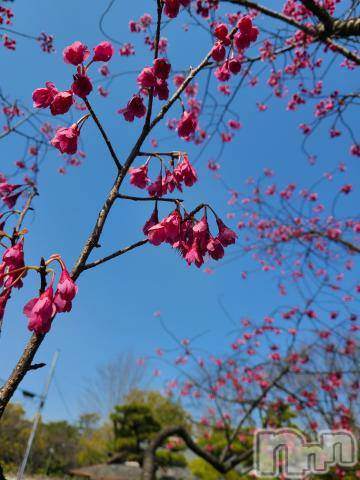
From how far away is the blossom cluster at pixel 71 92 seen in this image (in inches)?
39.0

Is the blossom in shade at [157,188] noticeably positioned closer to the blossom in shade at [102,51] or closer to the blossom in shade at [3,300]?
the blossom in shade at [102,51]

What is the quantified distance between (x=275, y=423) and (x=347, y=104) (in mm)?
8441

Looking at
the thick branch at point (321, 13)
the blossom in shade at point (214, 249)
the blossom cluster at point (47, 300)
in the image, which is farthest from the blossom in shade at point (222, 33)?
the thick branch at point (321, 13)

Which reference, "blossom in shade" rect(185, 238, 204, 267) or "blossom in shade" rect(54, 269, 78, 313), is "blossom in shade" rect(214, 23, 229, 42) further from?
"blossom in shade" rect(54, 269, 78, 313)

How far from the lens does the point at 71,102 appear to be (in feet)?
3.41

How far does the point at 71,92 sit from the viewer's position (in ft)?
3.37

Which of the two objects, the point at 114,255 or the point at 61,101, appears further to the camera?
the point at 61,101

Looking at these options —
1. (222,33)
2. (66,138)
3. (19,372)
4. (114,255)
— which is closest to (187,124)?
(222,33)

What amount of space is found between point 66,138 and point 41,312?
0.53 m

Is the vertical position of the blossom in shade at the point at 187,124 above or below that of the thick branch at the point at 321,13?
below

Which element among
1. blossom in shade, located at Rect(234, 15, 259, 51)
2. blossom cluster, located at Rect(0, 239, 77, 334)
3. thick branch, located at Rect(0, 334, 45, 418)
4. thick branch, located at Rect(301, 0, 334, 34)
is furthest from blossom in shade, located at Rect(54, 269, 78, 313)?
thick branch, located at Rect(301, 0, 334, 34)

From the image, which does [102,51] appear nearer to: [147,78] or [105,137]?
[147,78]

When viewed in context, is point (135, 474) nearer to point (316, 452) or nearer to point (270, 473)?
point (270, 473)

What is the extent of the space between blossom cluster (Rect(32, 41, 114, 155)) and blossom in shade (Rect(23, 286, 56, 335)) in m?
0.47
